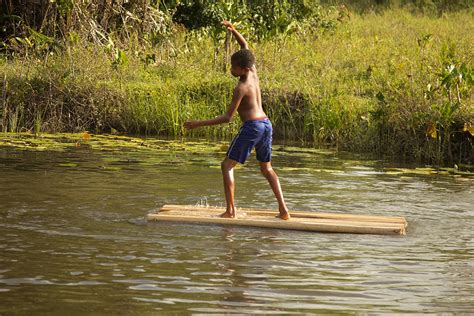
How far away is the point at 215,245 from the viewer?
8273 millimetres

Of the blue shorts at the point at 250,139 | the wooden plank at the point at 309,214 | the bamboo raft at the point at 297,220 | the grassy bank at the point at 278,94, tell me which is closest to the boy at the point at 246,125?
the blue shorts at the point at 250,139

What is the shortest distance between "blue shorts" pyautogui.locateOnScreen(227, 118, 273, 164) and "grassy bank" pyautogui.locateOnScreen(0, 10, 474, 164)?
15.3 ft

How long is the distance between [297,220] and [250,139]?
82 centimetres

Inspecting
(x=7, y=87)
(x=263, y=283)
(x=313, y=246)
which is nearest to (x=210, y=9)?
(x=7, y=87)

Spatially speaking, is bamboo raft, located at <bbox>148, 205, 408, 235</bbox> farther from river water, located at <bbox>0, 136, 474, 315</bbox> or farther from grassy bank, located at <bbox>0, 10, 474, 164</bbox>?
grassy bank, located at <bbox>0, 10, 474, 164</bbox>

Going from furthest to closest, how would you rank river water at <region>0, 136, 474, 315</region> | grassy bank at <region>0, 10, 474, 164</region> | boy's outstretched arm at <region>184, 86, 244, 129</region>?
grassy bank at <region>0, 10, 474, 164</region>
boy's outstretched arm at <region>184, 86, 244, 129</region>
river water at <region>0, 136, 474, 315</region>

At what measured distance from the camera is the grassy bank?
14.3m

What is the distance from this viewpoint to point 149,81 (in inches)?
679

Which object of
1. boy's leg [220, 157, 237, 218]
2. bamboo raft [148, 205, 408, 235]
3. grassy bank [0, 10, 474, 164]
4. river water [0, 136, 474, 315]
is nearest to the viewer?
river water [0, 136, 474, 315]

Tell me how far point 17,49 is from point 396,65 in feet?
21.0

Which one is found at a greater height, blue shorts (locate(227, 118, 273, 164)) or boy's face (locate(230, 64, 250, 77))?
boy's face (locate(230, 64, 250, 77))

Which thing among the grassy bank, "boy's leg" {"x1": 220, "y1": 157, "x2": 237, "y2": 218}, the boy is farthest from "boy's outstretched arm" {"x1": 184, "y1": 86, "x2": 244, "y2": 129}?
the grassy bank

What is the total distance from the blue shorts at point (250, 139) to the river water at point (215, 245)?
677mm

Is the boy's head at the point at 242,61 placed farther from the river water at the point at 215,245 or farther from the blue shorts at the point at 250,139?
the river water at the point at 215,245
